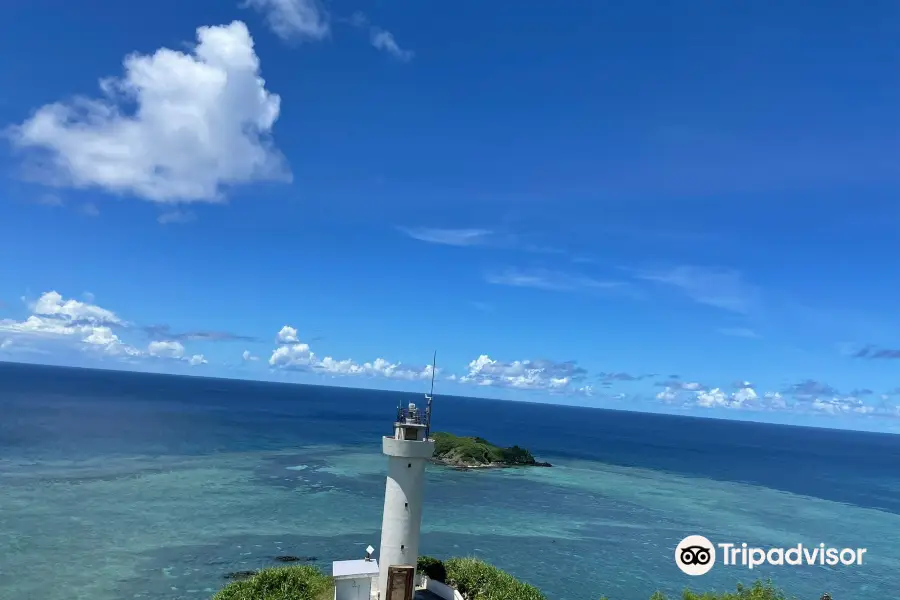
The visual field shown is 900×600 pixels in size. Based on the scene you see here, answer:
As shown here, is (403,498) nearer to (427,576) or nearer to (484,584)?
(427,576)

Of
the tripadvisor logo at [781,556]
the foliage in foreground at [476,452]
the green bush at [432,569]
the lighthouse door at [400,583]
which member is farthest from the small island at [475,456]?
the lighthouse door at [400,583]

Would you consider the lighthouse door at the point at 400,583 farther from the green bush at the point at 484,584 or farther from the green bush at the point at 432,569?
the green bush at the point at 484,584

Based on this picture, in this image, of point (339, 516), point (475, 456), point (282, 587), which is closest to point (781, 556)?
point (339, 516)

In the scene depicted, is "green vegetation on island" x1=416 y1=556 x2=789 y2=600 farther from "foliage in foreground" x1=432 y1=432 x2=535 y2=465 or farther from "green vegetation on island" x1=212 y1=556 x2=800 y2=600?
"foliage in foreground" x1=432 y1=432 x2=535 y2=465

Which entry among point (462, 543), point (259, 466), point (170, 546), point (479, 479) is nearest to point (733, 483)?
point (479, 479)

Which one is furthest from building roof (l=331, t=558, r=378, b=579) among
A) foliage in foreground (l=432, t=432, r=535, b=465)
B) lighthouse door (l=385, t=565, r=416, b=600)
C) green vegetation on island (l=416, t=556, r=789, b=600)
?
foliage in foreground (l=432, t=432, r=535, b=465)

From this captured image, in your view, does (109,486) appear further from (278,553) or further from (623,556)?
(623,556)
